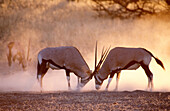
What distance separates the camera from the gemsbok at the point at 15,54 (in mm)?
18906

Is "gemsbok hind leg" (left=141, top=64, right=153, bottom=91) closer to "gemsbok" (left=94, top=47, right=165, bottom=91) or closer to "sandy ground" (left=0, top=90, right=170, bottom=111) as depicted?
"gemsbok" (left=94, top=47, right=165, bottom=91)

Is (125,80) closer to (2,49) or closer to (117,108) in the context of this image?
(117,108)

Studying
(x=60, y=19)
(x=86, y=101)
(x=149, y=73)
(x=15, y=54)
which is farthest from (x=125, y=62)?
(x=60, y=19)

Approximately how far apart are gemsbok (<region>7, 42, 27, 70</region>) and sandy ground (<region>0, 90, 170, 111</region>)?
8.68 m

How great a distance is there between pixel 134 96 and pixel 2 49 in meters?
14.7

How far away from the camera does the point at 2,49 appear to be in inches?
906

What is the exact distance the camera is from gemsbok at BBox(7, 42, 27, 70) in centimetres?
1891

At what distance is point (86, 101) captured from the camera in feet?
29.6

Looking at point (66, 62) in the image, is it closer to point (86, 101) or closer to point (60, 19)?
point (86, 101)

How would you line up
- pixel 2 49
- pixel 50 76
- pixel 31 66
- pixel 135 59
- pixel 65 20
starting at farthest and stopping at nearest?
1. pixel 65 20
2. pixel 2 49
3. pixel 31 66
4. pixel 50 76
5. pixel 135 59

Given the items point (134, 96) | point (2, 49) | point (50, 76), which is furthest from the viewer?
point (2, 49)

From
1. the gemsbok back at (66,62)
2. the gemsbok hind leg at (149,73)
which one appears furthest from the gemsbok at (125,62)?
the gemsbok back at (66,62)

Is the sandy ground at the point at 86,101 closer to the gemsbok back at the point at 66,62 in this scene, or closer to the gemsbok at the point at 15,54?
the gemsbok back at the point at 66,62

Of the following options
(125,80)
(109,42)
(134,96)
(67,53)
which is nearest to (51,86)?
(67,53)
